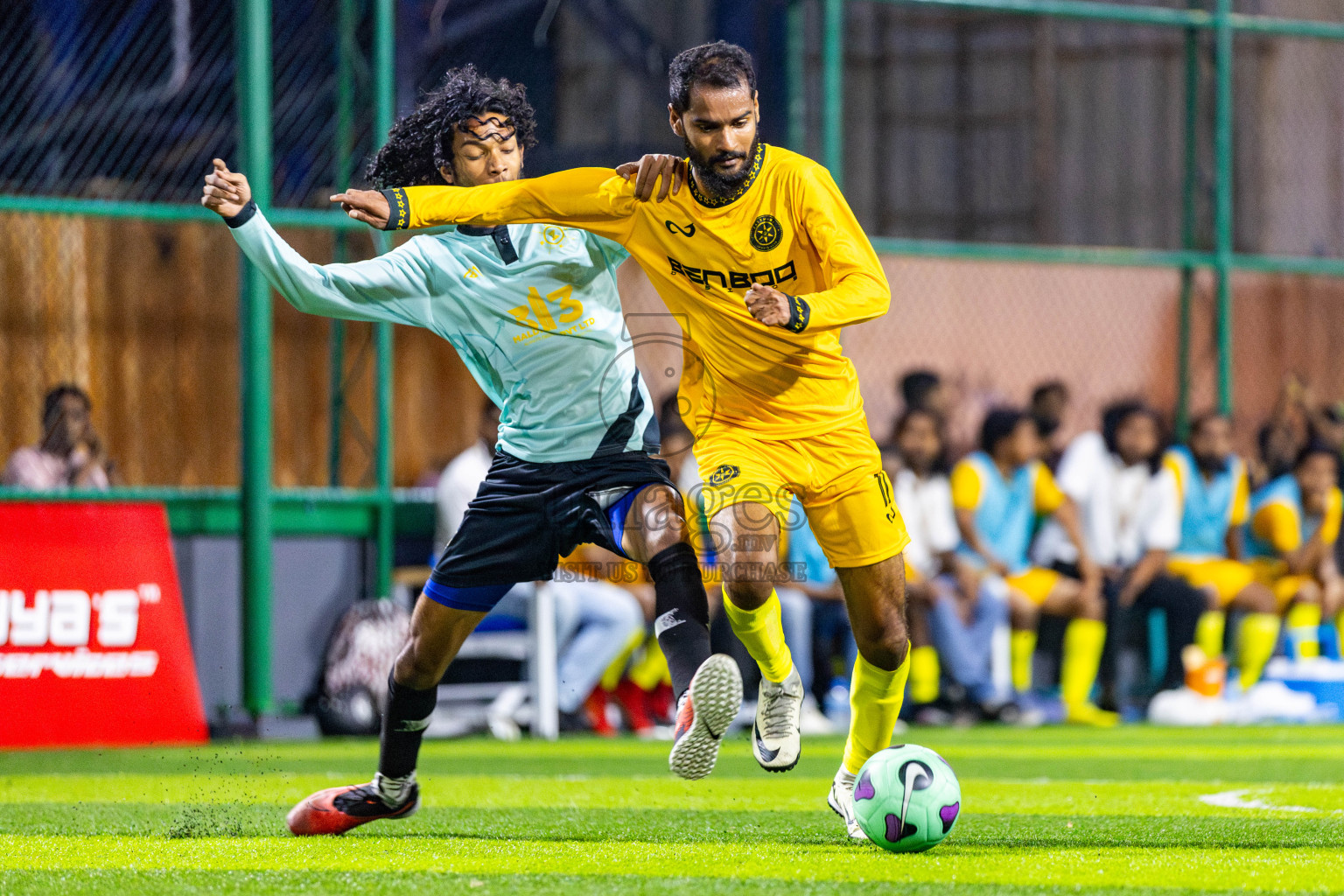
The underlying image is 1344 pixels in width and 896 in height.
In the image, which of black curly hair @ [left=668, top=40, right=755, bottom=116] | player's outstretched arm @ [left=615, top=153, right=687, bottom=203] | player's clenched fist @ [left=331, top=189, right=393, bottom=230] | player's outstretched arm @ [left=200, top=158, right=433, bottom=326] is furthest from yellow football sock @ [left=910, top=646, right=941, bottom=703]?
player's clenched fist @ [left=331, top=189, right=393, bottom=230]

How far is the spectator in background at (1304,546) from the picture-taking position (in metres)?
11.2

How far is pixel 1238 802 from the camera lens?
21.1 feet

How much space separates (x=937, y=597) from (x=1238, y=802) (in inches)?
153

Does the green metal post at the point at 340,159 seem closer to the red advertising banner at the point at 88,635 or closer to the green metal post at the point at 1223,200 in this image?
the red advertising banner at the point at 88,635

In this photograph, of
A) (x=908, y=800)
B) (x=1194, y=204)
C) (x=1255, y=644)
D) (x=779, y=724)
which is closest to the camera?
(x=908, y=800)

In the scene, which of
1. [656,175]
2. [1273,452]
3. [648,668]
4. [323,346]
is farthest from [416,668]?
[1273,452]

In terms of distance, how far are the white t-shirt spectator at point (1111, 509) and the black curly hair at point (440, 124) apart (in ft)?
19.5

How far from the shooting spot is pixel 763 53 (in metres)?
12.5

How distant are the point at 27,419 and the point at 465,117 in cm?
514

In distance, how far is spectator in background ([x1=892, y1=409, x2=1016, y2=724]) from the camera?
10.3m

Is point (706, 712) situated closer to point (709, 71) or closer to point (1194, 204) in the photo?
point (709, 71)

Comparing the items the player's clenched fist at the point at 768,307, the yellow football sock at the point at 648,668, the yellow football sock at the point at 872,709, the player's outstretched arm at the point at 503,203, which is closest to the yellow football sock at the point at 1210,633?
the yellow football sock at the point at 648,668

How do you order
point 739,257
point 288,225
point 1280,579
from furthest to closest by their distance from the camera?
1. point 1280,579
2. point 288,225
3. point 739,257

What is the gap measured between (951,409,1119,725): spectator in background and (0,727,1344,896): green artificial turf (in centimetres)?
139
